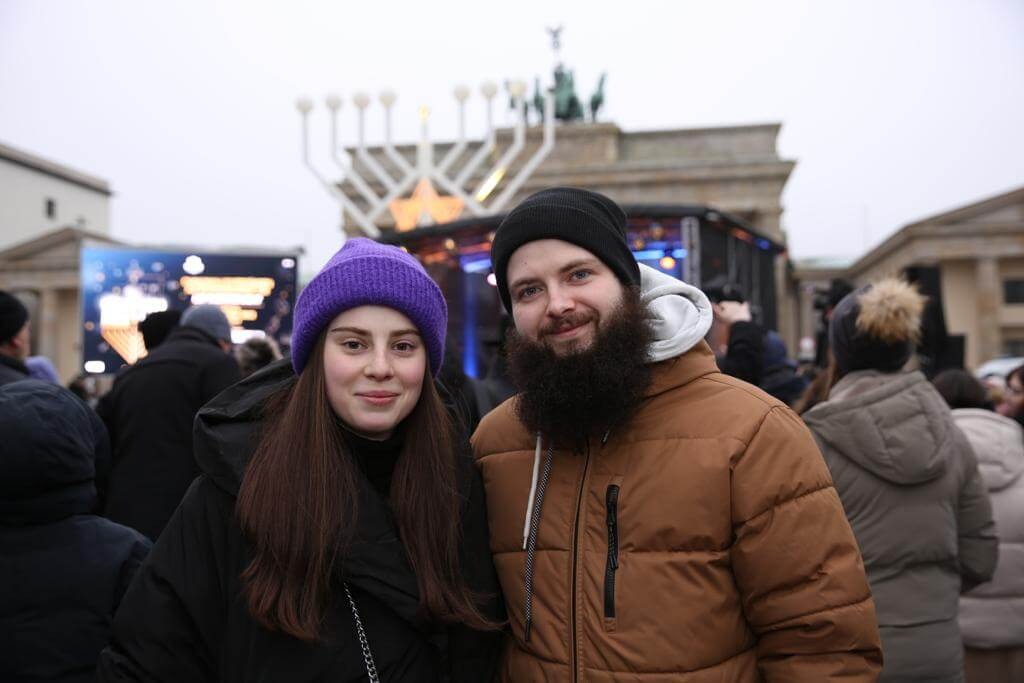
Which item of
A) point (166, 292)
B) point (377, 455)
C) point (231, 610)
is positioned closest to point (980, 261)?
point (166, 292)

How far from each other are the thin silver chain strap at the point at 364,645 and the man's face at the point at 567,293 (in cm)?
64

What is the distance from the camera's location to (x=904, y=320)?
2.63 metres

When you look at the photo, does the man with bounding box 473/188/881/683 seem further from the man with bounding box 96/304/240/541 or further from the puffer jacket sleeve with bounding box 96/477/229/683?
the man with bounding box 96/304/240/541

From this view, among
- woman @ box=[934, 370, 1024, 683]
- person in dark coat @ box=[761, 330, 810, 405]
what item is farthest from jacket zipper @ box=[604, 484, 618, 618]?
person in dark coat @ box=[761, 330, 810, 405]

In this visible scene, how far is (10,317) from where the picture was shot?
3.72 metres

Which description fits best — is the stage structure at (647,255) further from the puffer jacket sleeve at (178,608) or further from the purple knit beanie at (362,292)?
the puffer jacket sleeve at (178,608)

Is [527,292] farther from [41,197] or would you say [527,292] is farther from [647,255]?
[41,197]

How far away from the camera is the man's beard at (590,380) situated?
1.56 meters

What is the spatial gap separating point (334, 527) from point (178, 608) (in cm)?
30

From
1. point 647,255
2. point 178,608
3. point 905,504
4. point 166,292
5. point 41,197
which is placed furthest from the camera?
point 41,197

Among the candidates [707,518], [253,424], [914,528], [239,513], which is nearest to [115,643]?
[239,513]

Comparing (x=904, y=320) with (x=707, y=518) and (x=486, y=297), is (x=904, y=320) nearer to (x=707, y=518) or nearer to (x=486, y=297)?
(x=707, y=518)

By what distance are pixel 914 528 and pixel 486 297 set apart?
8813 mm

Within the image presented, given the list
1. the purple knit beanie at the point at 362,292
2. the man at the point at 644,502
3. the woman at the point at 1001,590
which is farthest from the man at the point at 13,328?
the woman at the point at 1001,590
